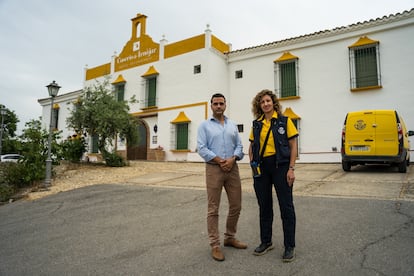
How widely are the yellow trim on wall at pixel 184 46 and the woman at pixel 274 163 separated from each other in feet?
44.5

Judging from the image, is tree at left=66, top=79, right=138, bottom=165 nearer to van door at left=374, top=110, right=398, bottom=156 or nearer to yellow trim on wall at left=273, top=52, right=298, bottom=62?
yellow trim on wall at left=273, top=52, right=298, bottom=62

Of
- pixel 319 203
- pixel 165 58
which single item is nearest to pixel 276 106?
pixel 319 203

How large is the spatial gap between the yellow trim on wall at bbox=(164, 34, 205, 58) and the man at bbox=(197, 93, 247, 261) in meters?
13.3

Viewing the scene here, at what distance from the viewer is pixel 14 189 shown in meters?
8.80

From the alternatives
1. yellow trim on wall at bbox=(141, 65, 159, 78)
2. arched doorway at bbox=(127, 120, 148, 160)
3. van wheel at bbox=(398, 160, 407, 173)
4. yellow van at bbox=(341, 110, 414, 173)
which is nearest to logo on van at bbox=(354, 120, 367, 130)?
yellow van at bbox=(341, 110, 414, 173)

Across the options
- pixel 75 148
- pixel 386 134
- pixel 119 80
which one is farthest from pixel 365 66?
pixel 119 80

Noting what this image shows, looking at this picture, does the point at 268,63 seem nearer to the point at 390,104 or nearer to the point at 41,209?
the point at 390,104

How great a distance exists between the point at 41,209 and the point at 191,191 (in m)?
3.22

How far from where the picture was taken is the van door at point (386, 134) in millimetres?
7793

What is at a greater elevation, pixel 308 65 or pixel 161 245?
pixel 308 65

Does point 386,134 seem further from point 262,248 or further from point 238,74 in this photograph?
point 238,74

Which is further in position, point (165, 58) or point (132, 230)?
point (165, 58)

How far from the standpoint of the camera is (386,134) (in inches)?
310

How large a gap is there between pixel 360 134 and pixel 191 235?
21.0 feet
